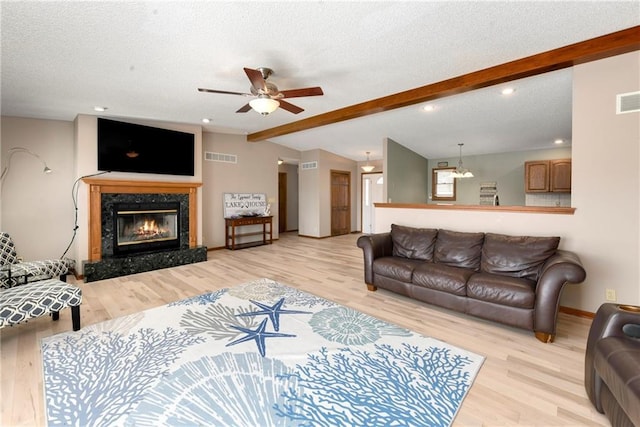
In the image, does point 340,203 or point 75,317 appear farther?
point 340,203

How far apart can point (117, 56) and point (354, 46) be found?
2.36 metres

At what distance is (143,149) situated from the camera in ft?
16.4

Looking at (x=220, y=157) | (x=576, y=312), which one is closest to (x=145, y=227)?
(x=220, y=157)

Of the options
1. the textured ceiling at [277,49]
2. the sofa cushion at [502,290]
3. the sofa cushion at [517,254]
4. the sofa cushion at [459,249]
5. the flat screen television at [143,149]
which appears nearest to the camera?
the textured ceiling at [277,49]

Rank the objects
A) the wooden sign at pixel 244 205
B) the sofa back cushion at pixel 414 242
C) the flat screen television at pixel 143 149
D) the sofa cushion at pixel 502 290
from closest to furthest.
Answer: the sofa cushion at pixel 502 290 → the sofa back cushion at pixel 414 242 → the flat screen television at pixel 143 149 → the wooden sign at pixel 244 205

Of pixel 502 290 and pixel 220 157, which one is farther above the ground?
pixel 220 157

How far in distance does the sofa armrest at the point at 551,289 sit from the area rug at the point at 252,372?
30.7 inches

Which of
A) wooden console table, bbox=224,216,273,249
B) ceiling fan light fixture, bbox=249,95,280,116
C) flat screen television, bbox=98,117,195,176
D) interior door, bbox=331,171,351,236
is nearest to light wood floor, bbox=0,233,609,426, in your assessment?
wooden console table, bbox=224,216,273,249

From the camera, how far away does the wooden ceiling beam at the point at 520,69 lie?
Result: 254 centimetres

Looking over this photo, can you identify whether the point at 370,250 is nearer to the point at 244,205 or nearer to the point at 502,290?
the point at 502,290

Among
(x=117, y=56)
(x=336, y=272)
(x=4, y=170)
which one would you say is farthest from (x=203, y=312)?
(x=4, y=170)

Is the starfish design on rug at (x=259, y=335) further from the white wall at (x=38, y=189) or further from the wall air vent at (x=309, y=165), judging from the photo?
the wall air vent at (x=309, y=165)

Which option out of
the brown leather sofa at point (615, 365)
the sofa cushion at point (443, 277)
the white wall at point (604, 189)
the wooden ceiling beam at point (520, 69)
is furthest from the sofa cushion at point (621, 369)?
the wooden ceiling beam at point (520, 69)

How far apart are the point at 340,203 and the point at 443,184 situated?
313 cm
